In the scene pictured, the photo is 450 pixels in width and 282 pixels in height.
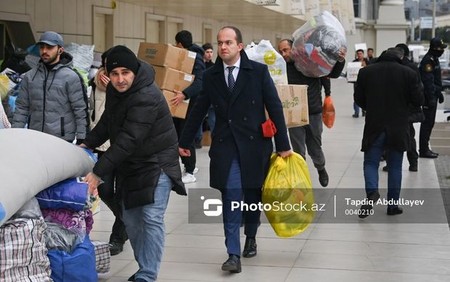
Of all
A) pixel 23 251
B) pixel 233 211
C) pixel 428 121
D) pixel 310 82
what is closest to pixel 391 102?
pixel 310 82

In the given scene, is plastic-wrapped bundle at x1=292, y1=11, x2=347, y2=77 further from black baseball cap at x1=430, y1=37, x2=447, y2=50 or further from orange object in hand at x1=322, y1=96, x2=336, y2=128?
black baseball cap at x1=430, y1=37, x2=447, y2=50

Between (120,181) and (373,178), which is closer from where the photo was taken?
(120,181)

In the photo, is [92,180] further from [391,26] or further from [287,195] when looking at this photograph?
[391,26]

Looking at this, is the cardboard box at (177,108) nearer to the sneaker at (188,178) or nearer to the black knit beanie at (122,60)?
the sneaker at (188,178)

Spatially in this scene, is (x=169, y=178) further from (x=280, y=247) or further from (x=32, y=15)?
(x=32, y=15)

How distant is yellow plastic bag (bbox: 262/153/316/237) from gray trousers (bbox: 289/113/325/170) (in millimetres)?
3268

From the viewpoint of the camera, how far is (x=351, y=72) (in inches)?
1029

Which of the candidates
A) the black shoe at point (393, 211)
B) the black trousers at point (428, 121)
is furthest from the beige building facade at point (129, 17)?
the black shoe at point (393, 211)

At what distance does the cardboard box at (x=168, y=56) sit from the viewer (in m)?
10.6

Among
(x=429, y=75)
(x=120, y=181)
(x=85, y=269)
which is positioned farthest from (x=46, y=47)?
(x=429, y=75)

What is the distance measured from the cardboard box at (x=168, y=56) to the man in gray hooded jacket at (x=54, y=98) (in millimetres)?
3097

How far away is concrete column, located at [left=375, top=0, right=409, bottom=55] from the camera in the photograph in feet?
216

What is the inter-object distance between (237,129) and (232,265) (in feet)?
3.28

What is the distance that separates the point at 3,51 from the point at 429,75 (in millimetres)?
6157
